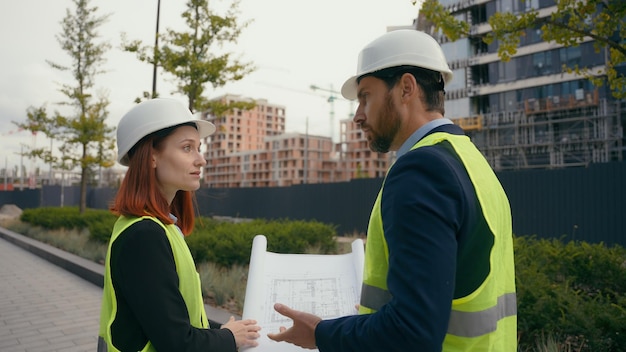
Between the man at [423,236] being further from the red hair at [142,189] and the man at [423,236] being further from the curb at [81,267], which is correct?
the curb at [81,267]

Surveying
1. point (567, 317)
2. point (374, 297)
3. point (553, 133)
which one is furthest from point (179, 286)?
point (553, 133)

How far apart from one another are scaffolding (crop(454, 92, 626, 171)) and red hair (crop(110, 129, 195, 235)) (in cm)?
4556

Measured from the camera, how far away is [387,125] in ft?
5.22

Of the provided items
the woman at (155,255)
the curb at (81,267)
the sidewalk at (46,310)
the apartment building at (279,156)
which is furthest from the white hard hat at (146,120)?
the apartment building at (279,156)

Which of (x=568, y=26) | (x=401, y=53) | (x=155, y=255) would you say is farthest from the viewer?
(x=568, y=26)

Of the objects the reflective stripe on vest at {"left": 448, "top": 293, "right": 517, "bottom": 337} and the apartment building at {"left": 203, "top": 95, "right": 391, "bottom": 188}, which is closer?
the reflective stripe on vest at {"left": 448, "top": 293, "right": 517, "bottom": 337}

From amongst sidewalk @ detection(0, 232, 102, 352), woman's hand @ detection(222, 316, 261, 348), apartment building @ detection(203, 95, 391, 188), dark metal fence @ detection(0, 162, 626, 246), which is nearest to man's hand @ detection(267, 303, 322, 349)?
woman's hand @ detection(222, 316, 261, 348)

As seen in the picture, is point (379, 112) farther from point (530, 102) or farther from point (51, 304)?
point (530, 102)

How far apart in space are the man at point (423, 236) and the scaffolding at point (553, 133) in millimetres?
45437

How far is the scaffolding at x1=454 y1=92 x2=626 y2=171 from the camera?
141 ft

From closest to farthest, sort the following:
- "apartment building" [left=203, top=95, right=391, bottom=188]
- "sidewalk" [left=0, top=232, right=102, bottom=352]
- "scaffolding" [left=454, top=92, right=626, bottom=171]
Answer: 1. "sidewalk" [left=0, top=232, right=102, bottom=352]
2. "scaffolding" [left=454, top=92, right=626, bottom=171]
3. "apartment building" [left=203, top=95, right=391, bottom=188]

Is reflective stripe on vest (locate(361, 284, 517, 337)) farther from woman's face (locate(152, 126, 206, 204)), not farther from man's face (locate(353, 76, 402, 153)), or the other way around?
woman's face (locate(152, 126, 206, 204))

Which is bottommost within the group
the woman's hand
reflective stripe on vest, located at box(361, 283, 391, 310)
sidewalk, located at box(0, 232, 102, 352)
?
sidewalk, located at box(0, 232, 102, 352)

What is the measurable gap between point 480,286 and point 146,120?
58.0 inches
